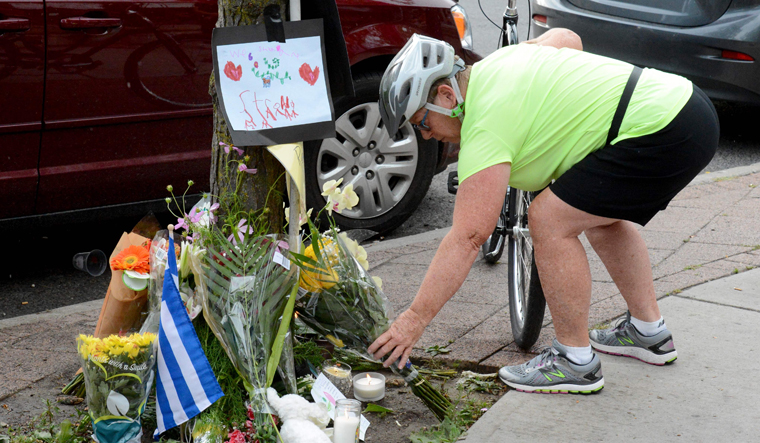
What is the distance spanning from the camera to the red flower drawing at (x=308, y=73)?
2621 mm

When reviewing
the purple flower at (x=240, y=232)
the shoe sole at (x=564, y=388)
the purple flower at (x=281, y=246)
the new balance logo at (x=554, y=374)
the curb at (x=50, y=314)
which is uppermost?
the purple flower at (x=240, y=232)

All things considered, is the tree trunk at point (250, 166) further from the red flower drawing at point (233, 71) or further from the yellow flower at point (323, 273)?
the yellow flower at point (323, 273)

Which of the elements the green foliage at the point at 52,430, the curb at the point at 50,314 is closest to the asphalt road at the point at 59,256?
the curb at the point at 50,314

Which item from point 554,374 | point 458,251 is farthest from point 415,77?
point 554,374

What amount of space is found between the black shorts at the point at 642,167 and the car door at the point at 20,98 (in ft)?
7.69

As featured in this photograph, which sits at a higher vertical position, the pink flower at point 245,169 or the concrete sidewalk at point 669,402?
the pink flower at point 245,169

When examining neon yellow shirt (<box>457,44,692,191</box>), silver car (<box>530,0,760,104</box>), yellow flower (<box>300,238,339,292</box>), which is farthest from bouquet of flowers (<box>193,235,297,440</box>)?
silver car (<box>530,0,760,104</box>)

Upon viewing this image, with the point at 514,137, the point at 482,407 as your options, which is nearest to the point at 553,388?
the point at 482,407

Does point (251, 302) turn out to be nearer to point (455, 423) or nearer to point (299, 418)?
point (299, 418)

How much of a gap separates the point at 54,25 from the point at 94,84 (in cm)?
30

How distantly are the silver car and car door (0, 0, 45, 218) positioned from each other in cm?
437

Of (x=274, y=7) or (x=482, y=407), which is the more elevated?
(x=274, y=7)

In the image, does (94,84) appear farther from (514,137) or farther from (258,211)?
(514,137)

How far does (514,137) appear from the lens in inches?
97.0
